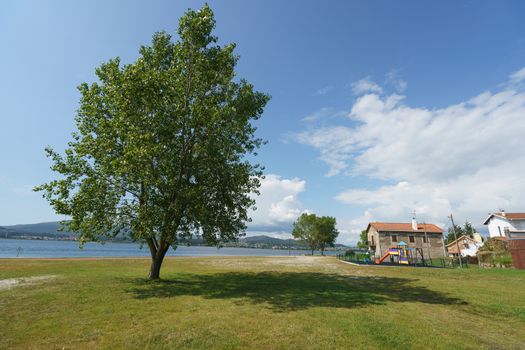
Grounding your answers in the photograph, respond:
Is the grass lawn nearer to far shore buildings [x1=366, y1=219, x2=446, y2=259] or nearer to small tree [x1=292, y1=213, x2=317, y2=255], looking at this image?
far shore buildings [x1=366, y1=219, x2=446, y2=259]

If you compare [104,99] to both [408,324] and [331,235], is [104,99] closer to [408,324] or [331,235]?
[408,324]

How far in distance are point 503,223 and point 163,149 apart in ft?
303

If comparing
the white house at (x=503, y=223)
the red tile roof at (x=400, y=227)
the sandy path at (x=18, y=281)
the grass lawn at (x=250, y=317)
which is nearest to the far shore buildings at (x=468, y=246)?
the white house at (x=503, y=223)

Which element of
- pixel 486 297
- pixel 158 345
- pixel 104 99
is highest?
pixel 104 99

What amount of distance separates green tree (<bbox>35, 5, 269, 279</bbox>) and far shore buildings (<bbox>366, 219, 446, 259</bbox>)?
57.5 m

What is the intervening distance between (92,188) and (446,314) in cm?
2194

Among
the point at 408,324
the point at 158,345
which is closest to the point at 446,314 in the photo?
the point at 408,324

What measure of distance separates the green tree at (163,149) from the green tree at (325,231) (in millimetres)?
81982

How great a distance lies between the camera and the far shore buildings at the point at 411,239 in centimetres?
6975

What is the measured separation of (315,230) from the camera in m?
101

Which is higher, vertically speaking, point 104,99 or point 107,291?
point 104,99

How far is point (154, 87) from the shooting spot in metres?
19.8

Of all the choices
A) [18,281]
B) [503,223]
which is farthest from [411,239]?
[18,281]

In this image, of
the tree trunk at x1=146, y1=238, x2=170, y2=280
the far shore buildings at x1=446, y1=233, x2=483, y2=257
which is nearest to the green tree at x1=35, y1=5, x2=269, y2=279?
the tree trunk at x1=146, y1=238, x2=170, y2=280
